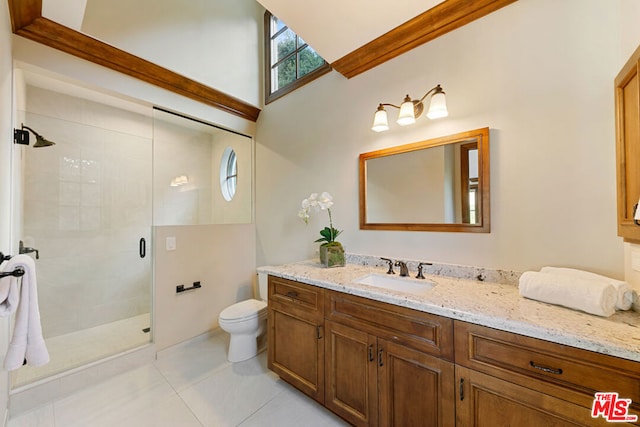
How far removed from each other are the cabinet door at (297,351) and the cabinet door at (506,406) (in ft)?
2.63

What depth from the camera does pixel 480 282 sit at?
4.93 ft

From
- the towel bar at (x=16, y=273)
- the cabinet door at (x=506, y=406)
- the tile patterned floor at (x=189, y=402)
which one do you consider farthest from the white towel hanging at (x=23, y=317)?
the cabinet door at (x=506, y=406)

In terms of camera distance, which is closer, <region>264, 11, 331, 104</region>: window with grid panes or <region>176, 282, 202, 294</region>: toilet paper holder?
<region>176, 282, 202, 294</region>: toilet paper holder

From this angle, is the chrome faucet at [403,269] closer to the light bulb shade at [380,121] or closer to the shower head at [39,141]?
the light bulb shade at [380,121]

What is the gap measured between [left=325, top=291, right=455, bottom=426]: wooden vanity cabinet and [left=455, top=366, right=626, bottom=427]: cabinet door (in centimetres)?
5

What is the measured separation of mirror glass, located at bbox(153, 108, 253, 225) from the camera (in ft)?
8.23

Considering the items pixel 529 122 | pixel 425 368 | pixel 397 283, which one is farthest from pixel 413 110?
pixel 425 368

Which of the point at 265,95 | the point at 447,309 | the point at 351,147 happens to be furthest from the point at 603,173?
the point at 265,95

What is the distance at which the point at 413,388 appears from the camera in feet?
3.90

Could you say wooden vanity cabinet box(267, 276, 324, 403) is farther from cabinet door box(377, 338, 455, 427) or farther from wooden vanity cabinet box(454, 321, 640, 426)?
wooden vanity cabinet box(454, 321, 640, 426)

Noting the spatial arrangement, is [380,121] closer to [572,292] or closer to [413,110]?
[413,110]

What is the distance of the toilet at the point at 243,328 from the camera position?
2.14 meters

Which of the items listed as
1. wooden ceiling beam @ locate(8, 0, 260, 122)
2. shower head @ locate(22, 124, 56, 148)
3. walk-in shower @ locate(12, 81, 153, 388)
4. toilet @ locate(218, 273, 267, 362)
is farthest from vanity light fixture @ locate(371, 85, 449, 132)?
shower head @ locate(22, 124, 56, 148)

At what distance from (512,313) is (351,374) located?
2.96ft
